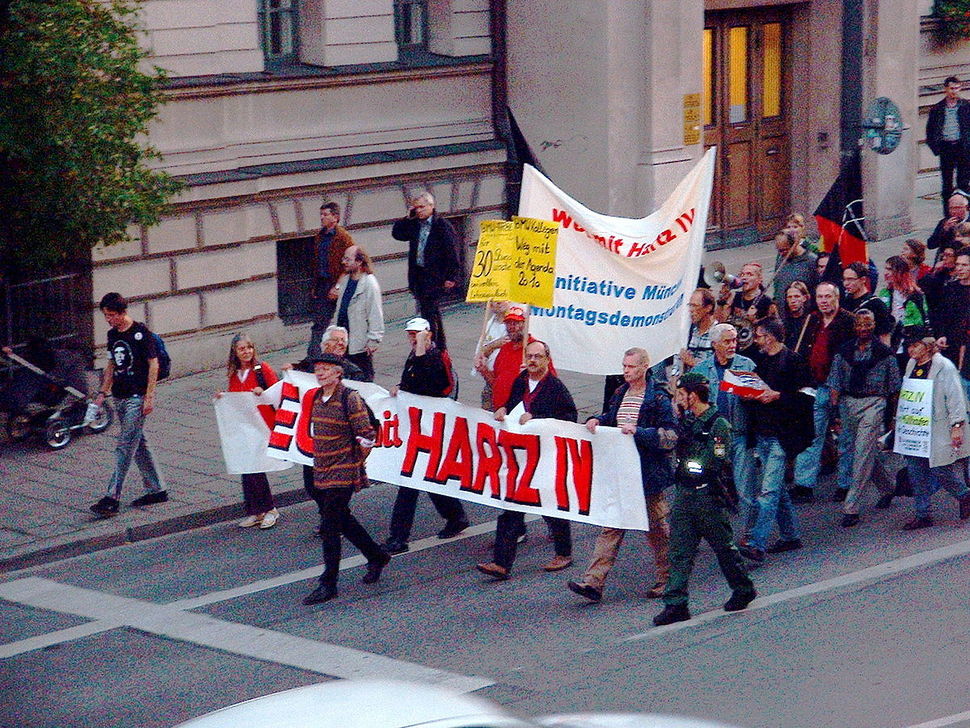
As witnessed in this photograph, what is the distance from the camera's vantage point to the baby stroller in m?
13.3

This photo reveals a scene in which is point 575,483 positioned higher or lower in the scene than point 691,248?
lower

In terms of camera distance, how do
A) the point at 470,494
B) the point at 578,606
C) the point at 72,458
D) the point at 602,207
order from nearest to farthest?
the point at 578,606
the point at 470,494
the point at 72,458
the point at 602,207

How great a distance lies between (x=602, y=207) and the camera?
1917 centimetres

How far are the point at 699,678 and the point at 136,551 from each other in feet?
16.1

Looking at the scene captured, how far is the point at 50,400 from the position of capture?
13.5m

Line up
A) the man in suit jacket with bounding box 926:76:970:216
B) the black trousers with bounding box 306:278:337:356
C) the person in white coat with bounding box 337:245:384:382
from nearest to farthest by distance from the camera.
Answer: the person in white coat with bounding box 337:245:384:382
the black trousers with bounding box 306:278:337:356
the man in suit jacket with bounding box 926:76:970:216

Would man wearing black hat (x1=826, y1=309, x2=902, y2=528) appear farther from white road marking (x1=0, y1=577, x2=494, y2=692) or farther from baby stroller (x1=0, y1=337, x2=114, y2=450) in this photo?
baby stroller (x1=0, y1=337, x2=114, y2=450)

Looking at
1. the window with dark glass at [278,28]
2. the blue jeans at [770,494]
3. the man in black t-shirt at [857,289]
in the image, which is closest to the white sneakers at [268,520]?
the blue jeans at [770,494]

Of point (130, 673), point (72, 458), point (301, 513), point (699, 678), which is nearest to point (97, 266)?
point (72, 458)

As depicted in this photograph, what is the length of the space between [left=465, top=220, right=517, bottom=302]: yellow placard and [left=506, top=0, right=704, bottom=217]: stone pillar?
8.20m

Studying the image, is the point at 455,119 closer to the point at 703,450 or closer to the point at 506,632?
the point at 703,450

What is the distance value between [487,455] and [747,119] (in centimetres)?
1322

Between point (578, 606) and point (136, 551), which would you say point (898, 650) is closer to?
point (578, 606)

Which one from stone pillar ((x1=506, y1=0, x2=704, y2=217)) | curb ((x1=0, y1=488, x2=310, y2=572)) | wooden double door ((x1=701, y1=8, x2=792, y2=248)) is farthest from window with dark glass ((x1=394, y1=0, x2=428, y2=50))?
curb ((x1=0, y1=488, x2=310, y2=572))
